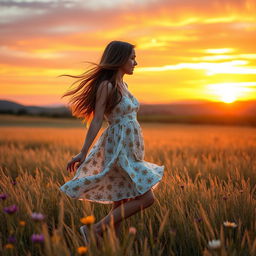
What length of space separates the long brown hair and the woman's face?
3 centimetres

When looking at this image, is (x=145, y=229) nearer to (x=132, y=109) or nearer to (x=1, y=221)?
(x=132, y=109)

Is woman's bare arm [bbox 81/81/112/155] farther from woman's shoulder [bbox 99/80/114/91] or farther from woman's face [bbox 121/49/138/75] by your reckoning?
woman's face [bbox 121/49/138/75]

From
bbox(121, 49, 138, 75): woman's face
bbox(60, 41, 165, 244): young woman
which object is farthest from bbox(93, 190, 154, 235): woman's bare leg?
bbox(121, 49, 138, 75): woman's face

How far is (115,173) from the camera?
9.05 feet

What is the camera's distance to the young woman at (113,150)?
2664 millimetres

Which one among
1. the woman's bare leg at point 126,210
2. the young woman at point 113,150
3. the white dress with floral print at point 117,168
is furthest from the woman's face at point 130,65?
the woman's bare leg at point 126,210

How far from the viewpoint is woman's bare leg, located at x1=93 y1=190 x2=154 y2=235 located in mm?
2545

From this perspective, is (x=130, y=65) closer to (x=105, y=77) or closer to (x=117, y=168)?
(x=105, y=77)

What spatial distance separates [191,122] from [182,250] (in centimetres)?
3859

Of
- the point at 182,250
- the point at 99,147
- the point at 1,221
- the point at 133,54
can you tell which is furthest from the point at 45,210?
the point at 133,54

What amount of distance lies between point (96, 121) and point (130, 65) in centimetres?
52

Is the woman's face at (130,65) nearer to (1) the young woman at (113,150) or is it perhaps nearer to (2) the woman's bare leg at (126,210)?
(1) the young woman at (113,150)

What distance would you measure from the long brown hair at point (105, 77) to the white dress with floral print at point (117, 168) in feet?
0.30

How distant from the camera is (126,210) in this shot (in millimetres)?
2594
